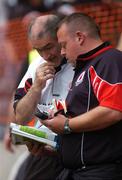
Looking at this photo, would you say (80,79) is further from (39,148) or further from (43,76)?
(39,148)

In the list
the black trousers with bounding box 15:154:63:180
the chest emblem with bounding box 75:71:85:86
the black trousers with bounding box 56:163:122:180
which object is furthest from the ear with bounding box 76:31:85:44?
the black trousers with bounding box 15:154:63:180

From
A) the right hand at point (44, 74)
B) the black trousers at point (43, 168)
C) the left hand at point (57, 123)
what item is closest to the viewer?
the left hand at point (57, 123)

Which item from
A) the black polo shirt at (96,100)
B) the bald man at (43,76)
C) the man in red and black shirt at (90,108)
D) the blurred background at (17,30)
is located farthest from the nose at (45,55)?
the blurred background at (17,30)

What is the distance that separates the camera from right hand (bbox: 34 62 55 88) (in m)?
3.64

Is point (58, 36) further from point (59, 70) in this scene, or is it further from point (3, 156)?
point (3, 156)

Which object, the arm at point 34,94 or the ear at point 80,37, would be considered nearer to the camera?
the ear at point 80,37

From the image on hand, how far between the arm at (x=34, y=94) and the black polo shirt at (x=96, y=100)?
311 millimetres

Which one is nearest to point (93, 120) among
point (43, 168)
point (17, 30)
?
point (43, 168)

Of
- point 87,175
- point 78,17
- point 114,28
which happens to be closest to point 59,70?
point 78,17

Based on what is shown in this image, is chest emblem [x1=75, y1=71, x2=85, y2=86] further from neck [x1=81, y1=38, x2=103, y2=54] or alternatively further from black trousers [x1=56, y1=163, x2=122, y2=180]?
black trousers [x1=56, y1=163, x2=122, y2=180]

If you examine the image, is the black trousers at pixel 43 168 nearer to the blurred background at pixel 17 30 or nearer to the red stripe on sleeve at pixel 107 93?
the red stripe on sleeve at pixel 107 93

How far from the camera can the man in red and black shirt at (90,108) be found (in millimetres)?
3178

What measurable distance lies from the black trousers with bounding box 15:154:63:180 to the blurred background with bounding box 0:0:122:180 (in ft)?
5.76

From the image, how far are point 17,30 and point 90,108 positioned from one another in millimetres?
3854
